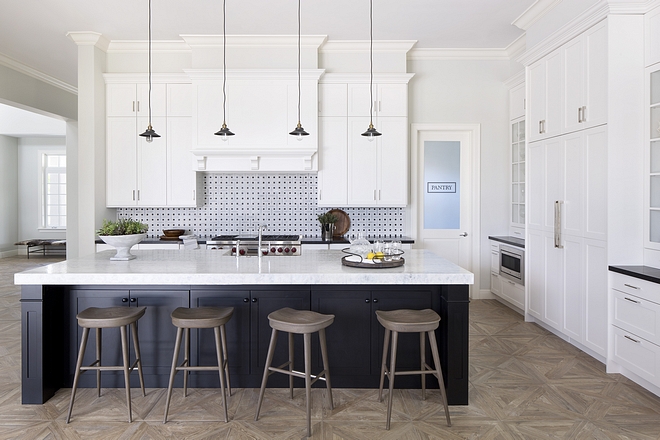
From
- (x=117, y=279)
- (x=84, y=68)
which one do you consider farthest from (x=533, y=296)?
(x=84, y=68)

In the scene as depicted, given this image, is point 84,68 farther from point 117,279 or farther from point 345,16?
point 117,279

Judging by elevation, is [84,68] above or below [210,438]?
above

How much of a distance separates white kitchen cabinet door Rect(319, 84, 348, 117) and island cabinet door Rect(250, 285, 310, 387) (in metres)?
2.82

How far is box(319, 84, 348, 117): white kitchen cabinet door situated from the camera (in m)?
5.06

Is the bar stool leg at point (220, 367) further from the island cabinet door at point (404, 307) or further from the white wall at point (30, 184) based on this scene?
the white wall at point (30, 184)

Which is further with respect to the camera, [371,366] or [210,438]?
[371,366]

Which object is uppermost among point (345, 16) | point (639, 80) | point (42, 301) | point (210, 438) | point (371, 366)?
point (345, 16)

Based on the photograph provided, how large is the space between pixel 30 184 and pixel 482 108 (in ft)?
35.3

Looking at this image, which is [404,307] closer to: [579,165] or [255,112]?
[579,165]

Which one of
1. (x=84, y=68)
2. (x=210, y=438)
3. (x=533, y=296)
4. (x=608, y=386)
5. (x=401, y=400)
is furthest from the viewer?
(x=84, y=68)

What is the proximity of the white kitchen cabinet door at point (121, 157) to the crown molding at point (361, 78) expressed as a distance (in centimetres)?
247

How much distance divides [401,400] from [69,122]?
7.58 metres

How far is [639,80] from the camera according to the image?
3.19 meters

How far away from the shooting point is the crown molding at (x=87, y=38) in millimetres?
4910
